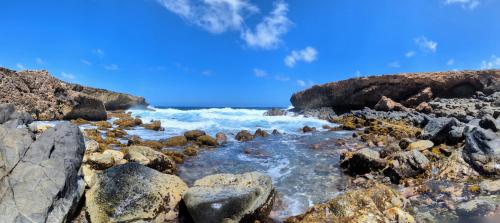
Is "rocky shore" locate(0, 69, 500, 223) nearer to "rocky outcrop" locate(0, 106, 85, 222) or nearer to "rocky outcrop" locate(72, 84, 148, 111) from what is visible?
"rocky outcrop" locate(0, 106, 85, 222)

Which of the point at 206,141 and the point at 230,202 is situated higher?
the point at 206,141

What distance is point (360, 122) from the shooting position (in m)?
25.0

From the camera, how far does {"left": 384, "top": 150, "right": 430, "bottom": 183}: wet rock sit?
1045 cm

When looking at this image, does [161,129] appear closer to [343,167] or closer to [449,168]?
[343,167]

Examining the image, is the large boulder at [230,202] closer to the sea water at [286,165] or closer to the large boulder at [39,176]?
the sea water at [286,165]

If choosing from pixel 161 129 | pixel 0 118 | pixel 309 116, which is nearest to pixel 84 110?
pixel 161 129

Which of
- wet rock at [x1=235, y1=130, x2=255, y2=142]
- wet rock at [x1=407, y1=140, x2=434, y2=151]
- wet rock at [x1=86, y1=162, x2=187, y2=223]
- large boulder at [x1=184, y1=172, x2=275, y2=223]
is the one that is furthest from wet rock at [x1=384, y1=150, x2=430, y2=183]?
wet rock at [x1=235, y1=130, x2=255, y2=142]

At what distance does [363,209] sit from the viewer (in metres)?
7.25

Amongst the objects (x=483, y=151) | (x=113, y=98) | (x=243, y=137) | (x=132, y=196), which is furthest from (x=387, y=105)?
(x=113, y=98)

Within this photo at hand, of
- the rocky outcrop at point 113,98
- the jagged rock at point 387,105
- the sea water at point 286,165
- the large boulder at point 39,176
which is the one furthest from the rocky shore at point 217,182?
the rocky outcrop at point 113,98

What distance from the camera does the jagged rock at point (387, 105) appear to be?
30.8 meters

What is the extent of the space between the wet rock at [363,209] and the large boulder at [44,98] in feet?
72.2

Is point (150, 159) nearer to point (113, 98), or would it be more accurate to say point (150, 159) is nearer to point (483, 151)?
point (483, 151)

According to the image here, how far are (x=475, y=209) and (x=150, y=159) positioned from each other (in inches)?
327
